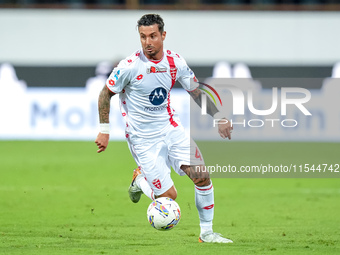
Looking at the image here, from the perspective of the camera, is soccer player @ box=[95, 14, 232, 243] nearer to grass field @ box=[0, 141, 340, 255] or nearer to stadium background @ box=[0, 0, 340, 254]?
grass field @ box=[0, 141, 340, 255]

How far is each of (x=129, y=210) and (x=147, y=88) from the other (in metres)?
3.56

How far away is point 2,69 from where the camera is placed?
21953 millimetres

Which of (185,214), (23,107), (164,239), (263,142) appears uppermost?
(164,239)

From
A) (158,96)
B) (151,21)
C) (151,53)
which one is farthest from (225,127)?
(151,21)

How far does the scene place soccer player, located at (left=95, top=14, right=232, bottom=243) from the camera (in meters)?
7.32

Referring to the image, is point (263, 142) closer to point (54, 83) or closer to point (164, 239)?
point (54, 83)

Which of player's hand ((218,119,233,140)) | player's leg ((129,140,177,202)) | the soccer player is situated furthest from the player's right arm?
player's hand ((218,119,233,140))

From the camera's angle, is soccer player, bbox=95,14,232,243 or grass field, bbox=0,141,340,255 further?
grass field, bbox=0,141,340,255

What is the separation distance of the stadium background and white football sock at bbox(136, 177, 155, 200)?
59cm

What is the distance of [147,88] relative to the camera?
744 cm

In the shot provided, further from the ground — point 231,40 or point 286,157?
point 231,40

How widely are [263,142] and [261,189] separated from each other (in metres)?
8.45

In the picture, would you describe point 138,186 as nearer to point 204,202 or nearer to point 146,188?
point 146,188

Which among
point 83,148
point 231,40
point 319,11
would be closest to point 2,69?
point 83,148
